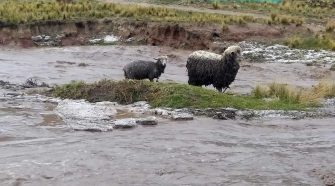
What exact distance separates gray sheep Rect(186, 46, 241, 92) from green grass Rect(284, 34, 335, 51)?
14.1m

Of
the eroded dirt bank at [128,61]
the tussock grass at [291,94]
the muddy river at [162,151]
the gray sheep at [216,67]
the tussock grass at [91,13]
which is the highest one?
the tussock grass at [91,13]

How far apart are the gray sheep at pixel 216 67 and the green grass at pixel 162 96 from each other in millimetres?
2149

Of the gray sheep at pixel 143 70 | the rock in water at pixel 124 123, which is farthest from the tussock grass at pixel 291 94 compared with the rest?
the rock in water at pixel 124 123

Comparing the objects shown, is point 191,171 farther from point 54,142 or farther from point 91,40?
point 91,40

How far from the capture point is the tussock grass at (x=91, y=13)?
129ft

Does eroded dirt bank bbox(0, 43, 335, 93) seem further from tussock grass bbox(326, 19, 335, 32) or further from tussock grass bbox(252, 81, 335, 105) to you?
tussock grass bbox(326, 19, 335, 32)

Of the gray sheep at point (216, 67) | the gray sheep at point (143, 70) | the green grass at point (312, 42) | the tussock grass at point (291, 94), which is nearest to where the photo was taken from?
the tussock grass at point (291, 94)

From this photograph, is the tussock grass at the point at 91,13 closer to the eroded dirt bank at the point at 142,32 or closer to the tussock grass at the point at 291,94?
the eroded dirt bank at the point at 142,32

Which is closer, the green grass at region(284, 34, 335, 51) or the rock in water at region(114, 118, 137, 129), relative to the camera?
the rock in water at region(114, 118, 137, 129)

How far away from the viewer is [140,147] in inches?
558

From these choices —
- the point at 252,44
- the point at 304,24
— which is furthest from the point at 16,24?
the point at 304,24

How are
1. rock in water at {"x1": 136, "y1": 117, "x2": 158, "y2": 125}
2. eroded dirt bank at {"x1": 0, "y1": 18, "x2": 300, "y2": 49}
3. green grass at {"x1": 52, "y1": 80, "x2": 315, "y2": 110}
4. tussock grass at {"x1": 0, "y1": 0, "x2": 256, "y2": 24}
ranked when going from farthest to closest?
tussock grass at {"x1": 0, "y1": 0, "x2": 256, "y2": 24}, eroded dirt bank at {"x1": 0, "y1": 18, "x2": 300, "y2": 49}, green grass at {"x1": 52, "y1": 80, "x2": 315, "y2": 110}, rock in water at {"x1": 136, "y1": 117, "x2": 158, "y2": 125}

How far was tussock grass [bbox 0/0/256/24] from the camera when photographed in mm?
39312

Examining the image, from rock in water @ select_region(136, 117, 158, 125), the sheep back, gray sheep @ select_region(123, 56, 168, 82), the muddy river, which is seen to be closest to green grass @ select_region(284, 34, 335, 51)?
gray sheep @ select_region(123, 56, 168, 82)
